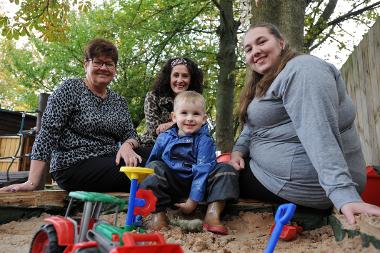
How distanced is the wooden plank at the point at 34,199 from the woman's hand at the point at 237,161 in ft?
4.99

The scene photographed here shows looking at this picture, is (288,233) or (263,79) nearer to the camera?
(288,233)

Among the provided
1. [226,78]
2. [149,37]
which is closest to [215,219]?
[226,78]

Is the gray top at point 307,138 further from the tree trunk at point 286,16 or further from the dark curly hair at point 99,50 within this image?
the tree trunk at point 286,16

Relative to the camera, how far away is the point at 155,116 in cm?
421

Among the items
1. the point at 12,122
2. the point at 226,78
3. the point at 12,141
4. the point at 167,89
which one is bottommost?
the point at 12,141

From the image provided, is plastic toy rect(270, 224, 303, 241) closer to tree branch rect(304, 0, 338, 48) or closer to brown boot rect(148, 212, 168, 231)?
brown boot rect(148, 212, 168, 231)

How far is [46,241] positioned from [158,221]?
1108mm

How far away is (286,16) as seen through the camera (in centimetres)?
449

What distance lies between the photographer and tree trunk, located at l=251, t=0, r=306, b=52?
4.46 m

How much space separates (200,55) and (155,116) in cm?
862

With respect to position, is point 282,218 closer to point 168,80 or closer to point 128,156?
point 128,156

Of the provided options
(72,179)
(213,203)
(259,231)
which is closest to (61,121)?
(72,179)

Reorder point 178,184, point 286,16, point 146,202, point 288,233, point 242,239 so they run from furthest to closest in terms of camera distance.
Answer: point 286,16
point 178,184
point 242,239
point 288,233
point 146,202

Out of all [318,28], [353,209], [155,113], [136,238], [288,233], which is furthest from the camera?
[318,28]
